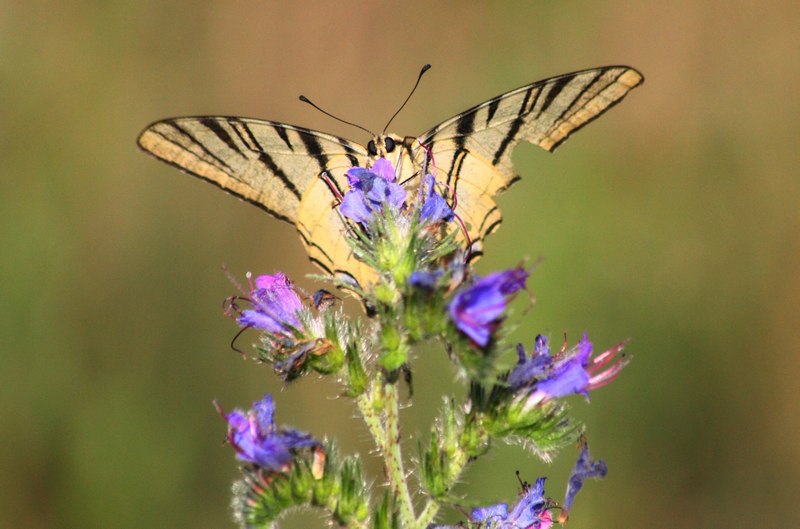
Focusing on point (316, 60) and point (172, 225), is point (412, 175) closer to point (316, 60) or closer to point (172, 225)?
point (172, 225)

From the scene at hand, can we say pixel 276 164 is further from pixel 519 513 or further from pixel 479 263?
pixel 479 263

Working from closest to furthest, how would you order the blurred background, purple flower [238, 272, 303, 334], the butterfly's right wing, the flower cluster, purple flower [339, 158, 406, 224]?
the flower cluster, purple flower [339, 158, 406, 224], purple flower [238, 272, 303, 334], the butterfly's right wing, the blurred background

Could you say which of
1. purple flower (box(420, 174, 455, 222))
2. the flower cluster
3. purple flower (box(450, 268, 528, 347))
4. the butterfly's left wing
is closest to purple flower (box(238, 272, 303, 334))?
the flower cluster

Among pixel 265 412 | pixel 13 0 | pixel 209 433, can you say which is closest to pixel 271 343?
pixel 265 412

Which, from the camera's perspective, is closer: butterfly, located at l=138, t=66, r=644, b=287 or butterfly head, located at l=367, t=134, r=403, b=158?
butterfly, located at l=138, t=66, r=644, b=287

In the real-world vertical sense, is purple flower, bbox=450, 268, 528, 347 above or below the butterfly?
below

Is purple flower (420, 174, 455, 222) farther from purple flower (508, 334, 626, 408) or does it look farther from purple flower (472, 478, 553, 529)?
purple flower (472, 478, 553, 529)

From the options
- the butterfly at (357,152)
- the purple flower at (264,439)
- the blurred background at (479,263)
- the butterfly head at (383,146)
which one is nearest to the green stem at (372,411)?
the purple flower at (264,439)

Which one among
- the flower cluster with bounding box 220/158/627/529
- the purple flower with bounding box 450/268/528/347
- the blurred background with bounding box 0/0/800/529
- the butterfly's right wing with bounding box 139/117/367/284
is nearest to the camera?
the purple flower with bounding box 450/268/528/347
